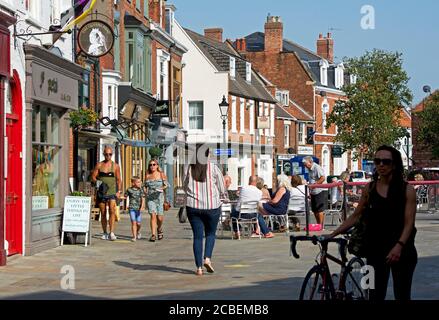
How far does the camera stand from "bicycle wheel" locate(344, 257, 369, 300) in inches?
319

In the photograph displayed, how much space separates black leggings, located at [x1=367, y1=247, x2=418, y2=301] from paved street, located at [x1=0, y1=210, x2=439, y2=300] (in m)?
2.90

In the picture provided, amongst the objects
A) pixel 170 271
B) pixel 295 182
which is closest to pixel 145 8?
pixel 295 182

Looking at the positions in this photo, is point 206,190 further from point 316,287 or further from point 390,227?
point 390,227

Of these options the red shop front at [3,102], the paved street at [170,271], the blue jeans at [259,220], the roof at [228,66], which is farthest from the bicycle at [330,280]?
the roof at [228,66]

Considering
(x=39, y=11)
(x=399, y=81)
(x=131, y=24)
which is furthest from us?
(x=399, y=81)

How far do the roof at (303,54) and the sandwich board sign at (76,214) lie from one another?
52971 mm

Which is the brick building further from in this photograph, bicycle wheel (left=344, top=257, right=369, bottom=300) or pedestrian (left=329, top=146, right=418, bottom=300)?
pedestrian (left=329, top=146, right=418, bottom=300)

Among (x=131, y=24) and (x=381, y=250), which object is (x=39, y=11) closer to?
(x=381, y=250)

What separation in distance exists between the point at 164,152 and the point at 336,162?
112 feet

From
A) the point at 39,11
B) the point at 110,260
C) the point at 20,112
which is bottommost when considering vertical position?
the point at 110,260

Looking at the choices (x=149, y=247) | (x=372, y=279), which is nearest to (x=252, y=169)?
(x=149, y=247)

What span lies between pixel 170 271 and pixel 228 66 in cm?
4190

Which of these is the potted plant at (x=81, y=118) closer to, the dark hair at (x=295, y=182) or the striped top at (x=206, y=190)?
the dark hair at (x=295, y=182)

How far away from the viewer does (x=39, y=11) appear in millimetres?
16828
